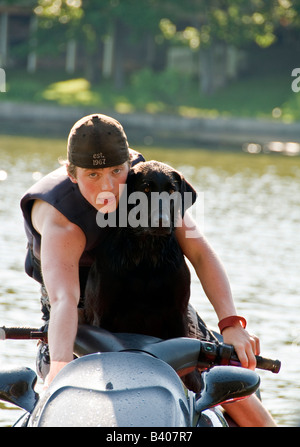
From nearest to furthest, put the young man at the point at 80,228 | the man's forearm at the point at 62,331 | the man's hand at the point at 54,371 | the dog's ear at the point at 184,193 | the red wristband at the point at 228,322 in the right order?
the man's hand at the point at 54,371, the man's forearm at the point at 62,331, the young man at the point at 80,228, the red wristband at the point at 228,322, the dog's ear at the point at 184,193

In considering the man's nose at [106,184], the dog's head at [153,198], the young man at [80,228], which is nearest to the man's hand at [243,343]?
the young man at [80,228]

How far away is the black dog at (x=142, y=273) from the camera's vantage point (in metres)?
3.31

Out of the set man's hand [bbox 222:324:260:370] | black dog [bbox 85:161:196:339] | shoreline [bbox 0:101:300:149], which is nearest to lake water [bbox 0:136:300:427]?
black dog [bbox 85:161:196:339]

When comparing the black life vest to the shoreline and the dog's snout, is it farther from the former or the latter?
the shoreline

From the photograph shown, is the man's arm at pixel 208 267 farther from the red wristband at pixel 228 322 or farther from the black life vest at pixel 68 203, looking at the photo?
the black life vest at pixel 68 203

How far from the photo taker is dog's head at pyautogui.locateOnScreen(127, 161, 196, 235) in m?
3.21

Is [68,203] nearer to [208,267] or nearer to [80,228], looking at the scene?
[80,228]

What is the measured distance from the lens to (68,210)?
3.41m

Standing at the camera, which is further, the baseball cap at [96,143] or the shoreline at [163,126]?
the shoreline at [163,126]

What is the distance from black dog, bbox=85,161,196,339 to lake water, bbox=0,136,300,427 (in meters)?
0.45

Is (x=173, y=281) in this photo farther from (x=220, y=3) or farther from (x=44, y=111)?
(x=220, y=3)

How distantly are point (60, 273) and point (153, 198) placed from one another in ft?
1.35

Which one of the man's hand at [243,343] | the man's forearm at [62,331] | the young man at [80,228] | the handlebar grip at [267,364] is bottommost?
the handlebar grip at [267,364]

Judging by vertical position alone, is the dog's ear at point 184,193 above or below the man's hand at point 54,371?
above
